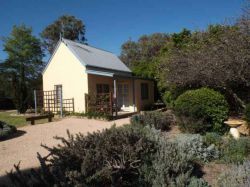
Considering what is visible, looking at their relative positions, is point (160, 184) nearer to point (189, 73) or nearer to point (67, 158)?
point (67, 158)

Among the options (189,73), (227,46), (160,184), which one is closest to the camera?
(160,184)

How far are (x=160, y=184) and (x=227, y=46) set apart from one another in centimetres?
825

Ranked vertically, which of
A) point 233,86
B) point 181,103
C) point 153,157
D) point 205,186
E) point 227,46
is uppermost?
point 227,46

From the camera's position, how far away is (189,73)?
37.8 feet

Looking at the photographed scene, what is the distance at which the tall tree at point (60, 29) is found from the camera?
40.0 metres

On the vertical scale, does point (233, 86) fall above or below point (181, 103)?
above

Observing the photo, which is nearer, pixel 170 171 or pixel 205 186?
pixel 205 186

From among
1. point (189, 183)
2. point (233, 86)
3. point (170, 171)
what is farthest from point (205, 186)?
point (233, 86)

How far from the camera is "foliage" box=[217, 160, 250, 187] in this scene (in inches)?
157

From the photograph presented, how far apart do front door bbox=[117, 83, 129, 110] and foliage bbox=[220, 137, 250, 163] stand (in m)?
12.9

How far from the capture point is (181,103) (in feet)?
29.6

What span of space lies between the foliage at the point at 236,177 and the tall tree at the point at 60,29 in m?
38.9

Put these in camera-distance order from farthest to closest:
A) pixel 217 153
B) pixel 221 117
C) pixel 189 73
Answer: pixel 189 73 < pixel 221 117 < pixel 217 153

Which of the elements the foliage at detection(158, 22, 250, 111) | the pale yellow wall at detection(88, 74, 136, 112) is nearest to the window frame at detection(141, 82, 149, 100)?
the pale yellow wall at detection(88, 74, 136, 112)
